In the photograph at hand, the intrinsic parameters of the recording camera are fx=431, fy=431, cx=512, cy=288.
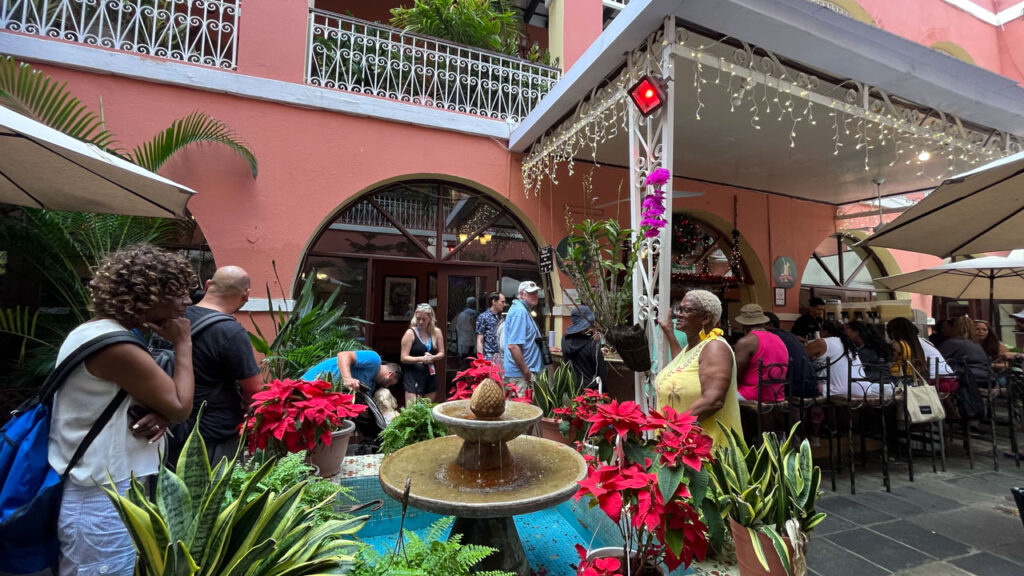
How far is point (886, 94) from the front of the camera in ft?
14.8

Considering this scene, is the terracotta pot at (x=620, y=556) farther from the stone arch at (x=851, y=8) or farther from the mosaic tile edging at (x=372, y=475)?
the stone arch at (x=851, y=8)

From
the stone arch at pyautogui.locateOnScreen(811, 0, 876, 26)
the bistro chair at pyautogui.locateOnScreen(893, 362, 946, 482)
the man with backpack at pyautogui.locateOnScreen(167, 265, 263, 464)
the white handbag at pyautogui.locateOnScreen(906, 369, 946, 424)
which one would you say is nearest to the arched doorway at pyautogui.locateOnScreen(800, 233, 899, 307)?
the stone arch at pyautogui.locateOnScreen(811, 0, 876, 26)

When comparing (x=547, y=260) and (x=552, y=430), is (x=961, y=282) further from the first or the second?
(x=552, y=430)

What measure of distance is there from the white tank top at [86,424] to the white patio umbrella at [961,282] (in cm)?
824

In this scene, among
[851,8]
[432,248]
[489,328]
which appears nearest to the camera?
[489,328]

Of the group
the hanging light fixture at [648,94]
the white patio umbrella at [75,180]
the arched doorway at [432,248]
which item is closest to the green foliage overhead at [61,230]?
the white patio umbrella at [75,180]

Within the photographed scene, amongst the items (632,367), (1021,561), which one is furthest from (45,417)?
(1021,561)

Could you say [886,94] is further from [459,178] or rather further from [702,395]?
[459,178]

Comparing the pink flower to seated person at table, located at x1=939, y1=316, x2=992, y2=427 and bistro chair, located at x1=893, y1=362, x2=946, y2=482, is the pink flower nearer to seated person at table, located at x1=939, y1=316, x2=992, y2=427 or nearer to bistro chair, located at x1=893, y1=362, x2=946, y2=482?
bistro chair, located at x1=893, y1=362, x2=946, y2=482

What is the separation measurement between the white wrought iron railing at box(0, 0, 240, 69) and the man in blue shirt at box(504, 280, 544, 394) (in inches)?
182

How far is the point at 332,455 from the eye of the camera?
2.63m

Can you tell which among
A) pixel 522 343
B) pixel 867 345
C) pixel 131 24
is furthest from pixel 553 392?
pixel 131 24

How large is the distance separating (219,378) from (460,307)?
4625mm

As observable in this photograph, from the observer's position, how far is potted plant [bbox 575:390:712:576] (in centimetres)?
136
